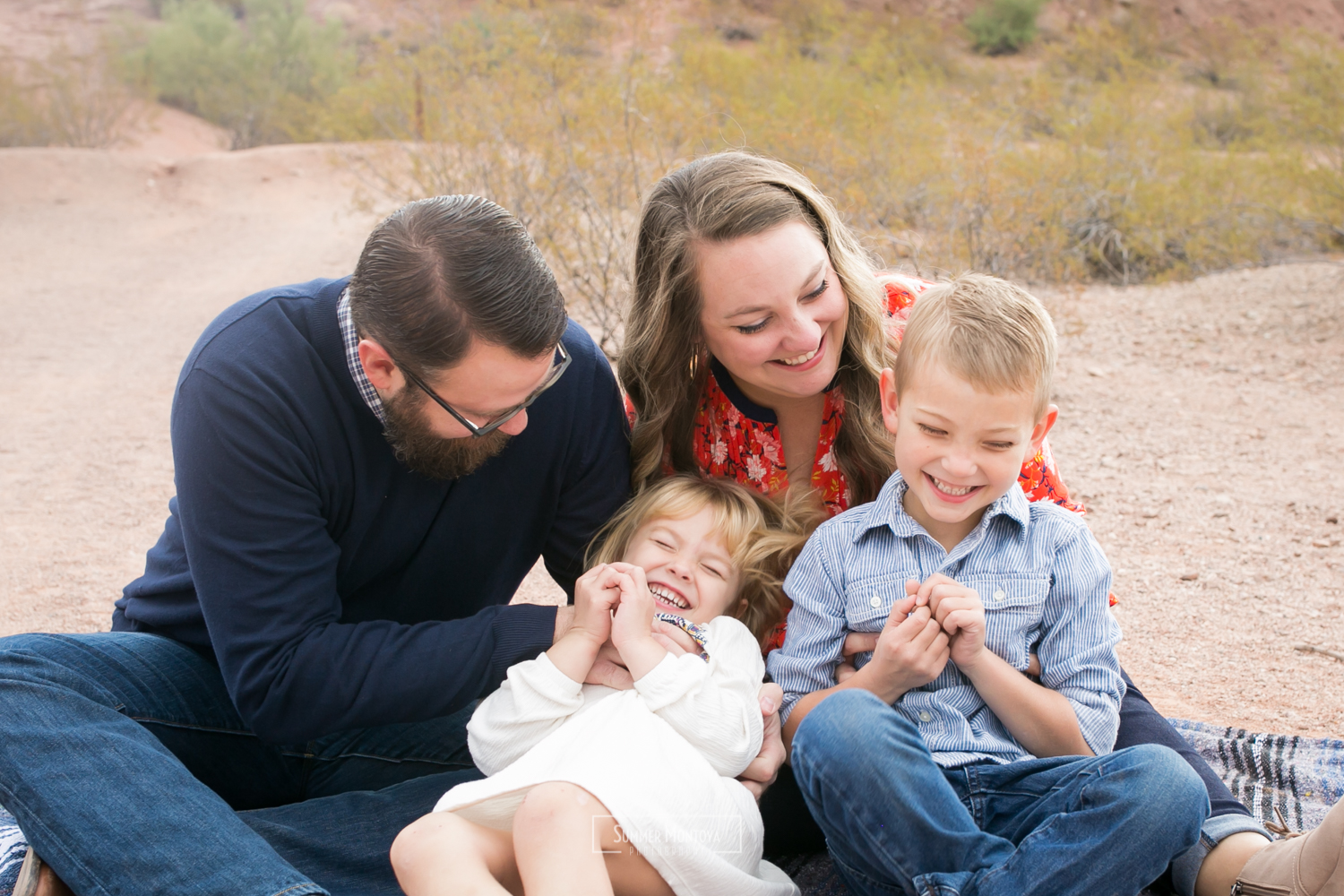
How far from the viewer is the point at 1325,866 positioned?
1.62 m

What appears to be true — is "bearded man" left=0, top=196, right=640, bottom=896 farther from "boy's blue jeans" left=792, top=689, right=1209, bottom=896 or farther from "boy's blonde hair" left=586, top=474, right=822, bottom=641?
"boy's blue jeans" left=792, top=689, right=1209, bottom=896

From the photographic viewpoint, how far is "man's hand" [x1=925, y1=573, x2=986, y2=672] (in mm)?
1823

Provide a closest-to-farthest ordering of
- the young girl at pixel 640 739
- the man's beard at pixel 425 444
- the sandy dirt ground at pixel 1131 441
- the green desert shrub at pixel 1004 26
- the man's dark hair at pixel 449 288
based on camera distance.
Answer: the young girl at pixel 640 739, the man's dark hair at pixel 449 288, the man's beard at pixel 425 444, the sandy dirt ground at pixel 1131 441, the green desert shrub at pixel 1004 26

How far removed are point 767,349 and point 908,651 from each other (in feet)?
2.44

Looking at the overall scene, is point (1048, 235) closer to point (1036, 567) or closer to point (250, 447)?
point (1036, 567)

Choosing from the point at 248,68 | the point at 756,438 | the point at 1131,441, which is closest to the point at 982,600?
the point at 756,438

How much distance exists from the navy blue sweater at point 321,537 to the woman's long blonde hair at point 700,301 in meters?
0.20

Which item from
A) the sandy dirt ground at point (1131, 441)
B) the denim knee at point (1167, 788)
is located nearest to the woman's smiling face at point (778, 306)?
the denim knee at point (1167, 788)

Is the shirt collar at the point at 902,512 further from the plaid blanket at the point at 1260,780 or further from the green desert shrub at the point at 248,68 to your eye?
the green desert shrub at the point at 248,68

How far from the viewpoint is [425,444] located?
82.5 inches

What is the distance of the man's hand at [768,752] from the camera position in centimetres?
201

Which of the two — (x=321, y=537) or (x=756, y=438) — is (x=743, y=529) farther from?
(x=321, y=537)

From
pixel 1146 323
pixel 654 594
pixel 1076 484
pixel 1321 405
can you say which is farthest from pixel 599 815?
pixel 1146 323

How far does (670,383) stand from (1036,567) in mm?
957
